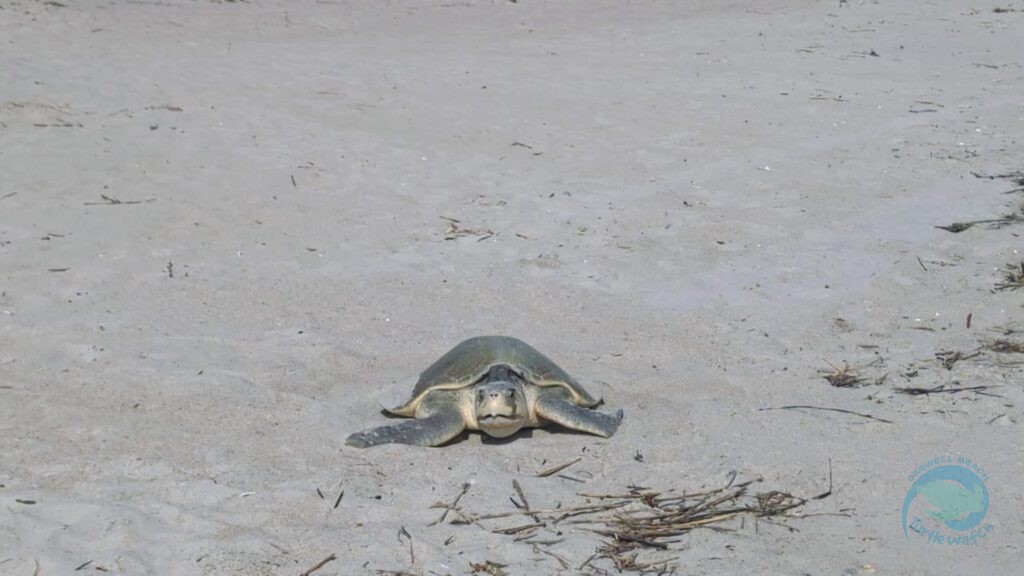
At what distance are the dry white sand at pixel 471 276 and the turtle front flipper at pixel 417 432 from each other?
1.9 inches

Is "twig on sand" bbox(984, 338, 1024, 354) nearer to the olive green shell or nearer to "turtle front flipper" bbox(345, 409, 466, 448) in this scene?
the olive green shell

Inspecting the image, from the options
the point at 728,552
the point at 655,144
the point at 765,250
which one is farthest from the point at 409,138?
the point at 728,552

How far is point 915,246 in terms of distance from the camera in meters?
6.50

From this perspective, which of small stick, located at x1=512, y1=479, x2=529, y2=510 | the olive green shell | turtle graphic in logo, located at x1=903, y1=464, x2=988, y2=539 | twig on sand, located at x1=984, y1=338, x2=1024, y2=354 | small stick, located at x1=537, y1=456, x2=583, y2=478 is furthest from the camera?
twig on sand, located at x1=984, y1=338, x2=1024, y2=354

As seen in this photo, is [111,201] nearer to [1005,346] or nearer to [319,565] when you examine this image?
[319,565]

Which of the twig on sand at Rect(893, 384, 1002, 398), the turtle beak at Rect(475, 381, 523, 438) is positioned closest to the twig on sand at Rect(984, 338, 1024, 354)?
the twig on sand at Rect(893, 384, 1002, 398)

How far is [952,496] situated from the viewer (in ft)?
12.6

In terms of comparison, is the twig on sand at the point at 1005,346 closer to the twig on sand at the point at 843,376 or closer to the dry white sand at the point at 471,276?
the dry white sand at the point at 471,276

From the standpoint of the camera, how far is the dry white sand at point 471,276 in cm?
375

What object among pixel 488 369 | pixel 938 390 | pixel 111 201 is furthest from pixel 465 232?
pixel 938 390

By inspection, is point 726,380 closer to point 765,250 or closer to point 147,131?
point 765,250

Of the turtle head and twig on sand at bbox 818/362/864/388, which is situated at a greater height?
the turtle head

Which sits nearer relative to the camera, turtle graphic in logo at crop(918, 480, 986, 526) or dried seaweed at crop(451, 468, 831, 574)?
dried seaweed at crop(451, 468, 831, 574)

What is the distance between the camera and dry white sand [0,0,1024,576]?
12.3 ft
